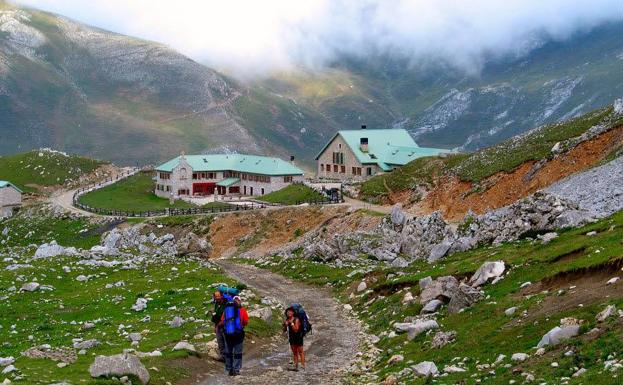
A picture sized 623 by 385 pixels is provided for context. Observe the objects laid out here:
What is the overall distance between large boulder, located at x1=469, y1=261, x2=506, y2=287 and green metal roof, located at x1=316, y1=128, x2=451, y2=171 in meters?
101

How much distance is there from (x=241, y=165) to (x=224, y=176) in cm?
415

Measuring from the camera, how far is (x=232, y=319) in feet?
87.6

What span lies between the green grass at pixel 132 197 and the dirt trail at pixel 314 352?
252 feet

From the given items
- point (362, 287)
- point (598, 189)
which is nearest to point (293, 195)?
point (598, 189)

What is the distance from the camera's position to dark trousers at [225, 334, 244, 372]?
27.0 meters

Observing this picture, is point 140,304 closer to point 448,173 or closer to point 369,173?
point 448,173

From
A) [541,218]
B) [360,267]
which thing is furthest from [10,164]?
[541,218]

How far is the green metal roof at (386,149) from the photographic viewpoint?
143 m

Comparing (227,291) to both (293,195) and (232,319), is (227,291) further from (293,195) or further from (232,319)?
(293,195)

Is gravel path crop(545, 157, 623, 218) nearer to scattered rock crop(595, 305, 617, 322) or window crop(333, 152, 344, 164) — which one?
scattered rock crop(595, 305, 617, 322)

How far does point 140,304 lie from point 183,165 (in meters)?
109

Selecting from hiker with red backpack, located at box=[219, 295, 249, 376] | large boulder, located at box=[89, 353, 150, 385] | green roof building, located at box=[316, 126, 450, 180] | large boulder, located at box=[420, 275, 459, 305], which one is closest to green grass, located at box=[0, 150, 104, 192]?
green roof building, located at box=[316, 126, 450, 180]

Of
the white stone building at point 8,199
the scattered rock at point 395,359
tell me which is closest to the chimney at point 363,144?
the white stone building at point 8,199

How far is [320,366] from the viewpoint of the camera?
3008 centimetres
